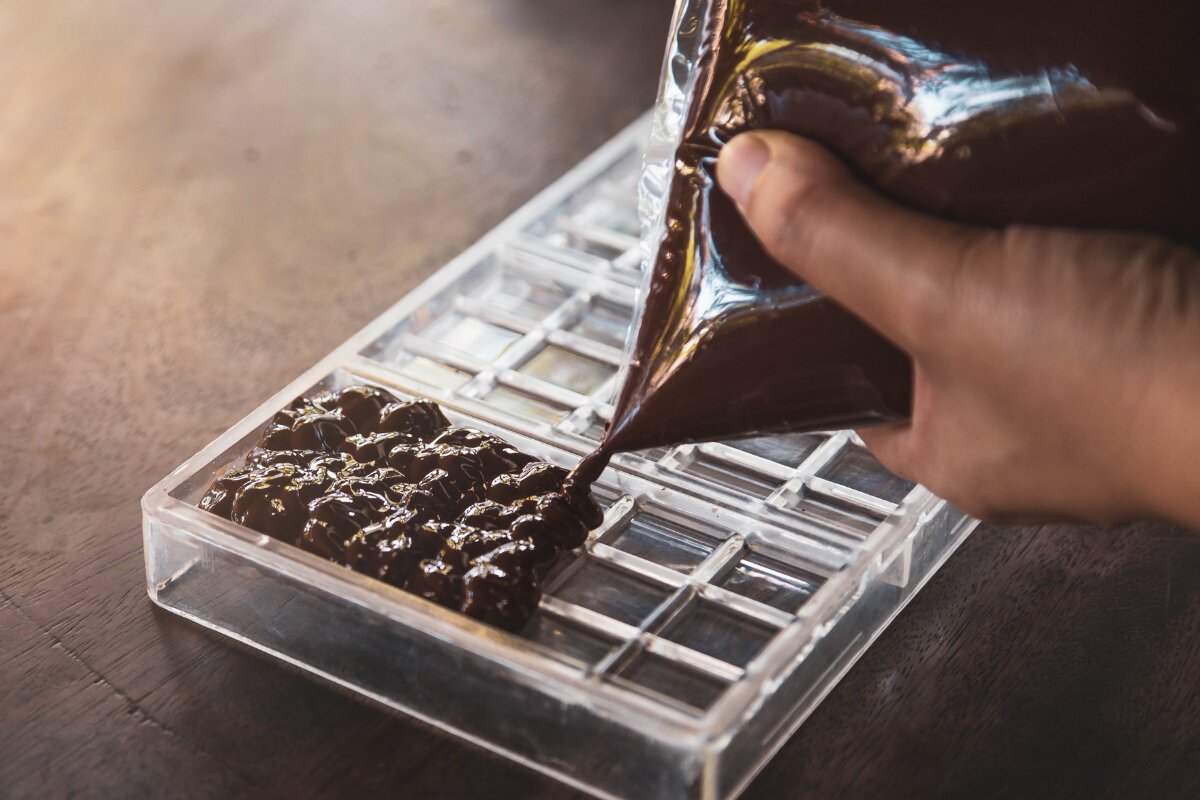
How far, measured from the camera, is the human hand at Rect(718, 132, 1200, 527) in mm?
634

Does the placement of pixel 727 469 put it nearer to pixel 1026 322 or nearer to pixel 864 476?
pixel 864 476

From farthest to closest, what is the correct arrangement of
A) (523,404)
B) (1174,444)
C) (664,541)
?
(523,404), (664,541), (1174,444)

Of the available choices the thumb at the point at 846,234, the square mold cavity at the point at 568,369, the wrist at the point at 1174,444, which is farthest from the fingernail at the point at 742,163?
the square mold cavity at the point at 568,369

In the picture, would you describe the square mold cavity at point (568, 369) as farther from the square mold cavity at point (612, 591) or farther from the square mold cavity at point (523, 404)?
the square mold cavity at point (612, 591)

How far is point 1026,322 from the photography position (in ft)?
2.13

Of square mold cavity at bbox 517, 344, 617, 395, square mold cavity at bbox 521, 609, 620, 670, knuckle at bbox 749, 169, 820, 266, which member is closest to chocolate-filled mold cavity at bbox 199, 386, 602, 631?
square mold cavity at bbox 521, 609, 620, 670

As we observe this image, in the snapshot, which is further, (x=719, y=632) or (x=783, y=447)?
(x=783, y=447)

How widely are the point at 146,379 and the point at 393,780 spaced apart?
0.44 m

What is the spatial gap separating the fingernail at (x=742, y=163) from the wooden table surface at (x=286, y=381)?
0.89ft

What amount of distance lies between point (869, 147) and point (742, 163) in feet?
0.19

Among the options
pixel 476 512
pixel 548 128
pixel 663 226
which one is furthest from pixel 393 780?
pixel 548 128

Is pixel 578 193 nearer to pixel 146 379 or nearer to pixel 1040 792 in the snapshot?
pixel 146 379

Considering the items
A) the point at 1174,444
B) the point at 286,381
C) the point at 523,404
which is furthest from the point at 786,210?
the point at 286,381

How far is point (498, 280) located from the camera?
3.70 ft
